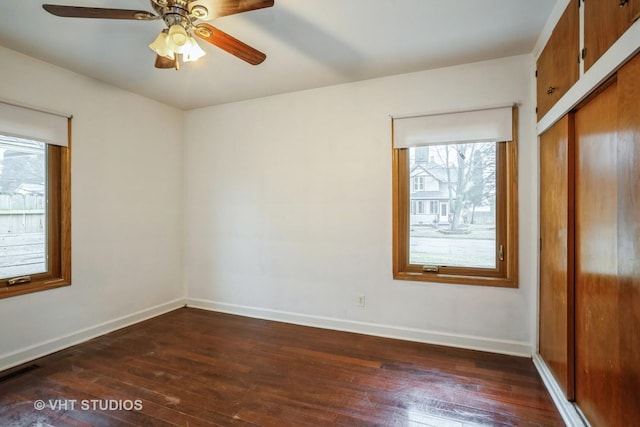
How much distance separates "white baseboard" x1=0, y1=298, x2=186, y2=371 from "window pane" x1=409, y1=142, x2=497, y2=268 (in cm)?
300

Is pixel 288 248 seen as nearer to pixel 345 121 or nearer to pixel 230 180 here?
pixel 230 180

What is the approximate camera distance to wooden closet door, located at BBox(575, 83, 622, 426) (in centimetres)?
141

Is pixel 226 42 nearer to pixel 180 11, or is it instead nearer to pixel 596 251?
pixel 180 11

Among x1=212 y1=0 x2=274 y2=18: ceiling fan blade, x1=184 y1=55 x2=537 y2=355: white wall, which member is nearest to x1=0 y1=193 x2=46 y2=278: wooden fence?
x1=184 y1=55 x2=537 y2=355: white wall

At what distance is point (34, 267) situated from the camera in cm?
272

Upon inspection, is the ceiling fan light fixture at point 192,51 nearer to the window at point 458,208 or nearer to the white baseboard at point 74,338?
the window at point 458,208

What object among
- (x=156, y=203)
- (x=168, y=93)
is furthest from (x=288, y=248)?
(x=168, y=93)

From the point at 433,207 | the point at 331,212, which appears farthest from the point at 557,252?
the point at 331,212

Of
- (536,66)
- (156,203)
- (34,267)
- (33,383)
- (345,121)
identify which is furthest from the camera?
(156,203)

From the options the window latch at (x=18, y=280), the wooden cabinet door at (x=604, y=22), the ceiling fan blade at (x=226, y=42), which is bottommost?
the window latch at (x=18, y=280)

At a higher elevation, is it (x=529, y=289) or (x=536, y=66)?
(x=536, y=66)

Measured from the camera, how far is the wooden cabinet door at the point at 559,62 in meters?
1.72

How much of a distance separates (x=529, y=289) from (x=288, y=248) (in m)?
2.30

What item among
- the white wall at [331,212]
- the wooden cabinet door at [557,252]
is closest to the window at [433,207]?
the white wall at [331,212]
